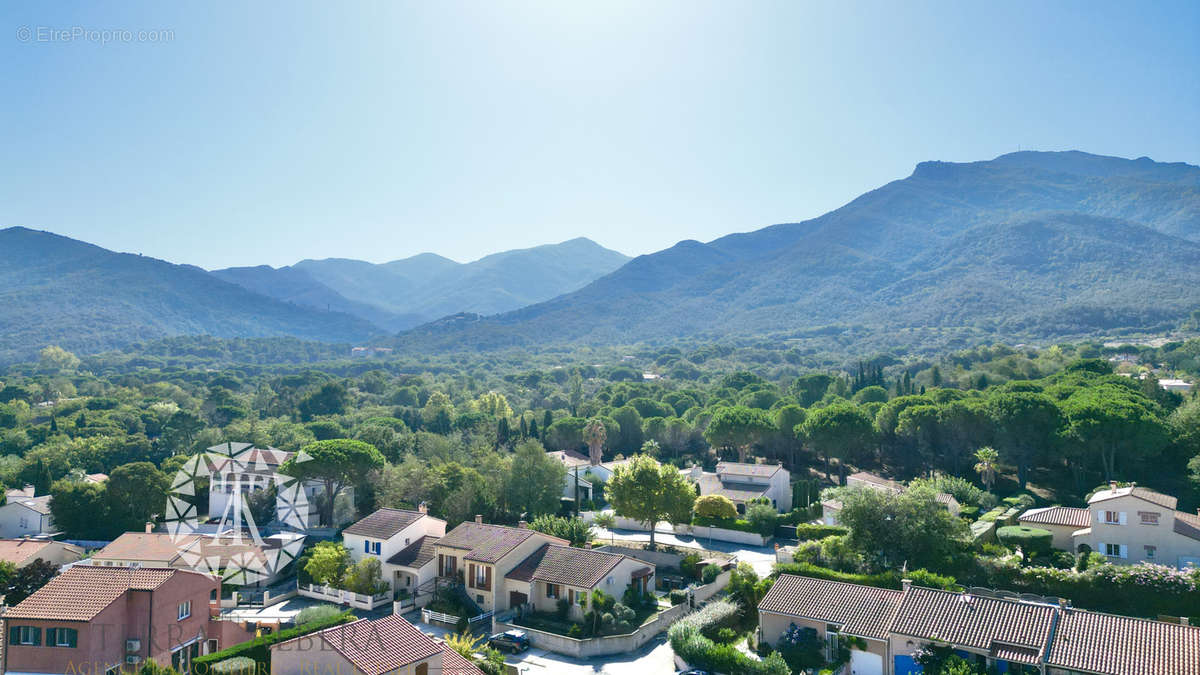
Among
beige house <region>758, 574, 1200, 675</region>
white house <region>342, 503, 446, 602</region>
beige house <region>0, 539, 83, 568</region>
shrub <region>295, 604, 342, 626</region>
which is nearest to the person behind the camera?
beige house <region>758, 574, 1200, 675</region>

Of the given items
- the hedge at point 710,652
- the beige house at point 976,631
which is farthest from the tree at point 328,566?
the beige house at point 976,631

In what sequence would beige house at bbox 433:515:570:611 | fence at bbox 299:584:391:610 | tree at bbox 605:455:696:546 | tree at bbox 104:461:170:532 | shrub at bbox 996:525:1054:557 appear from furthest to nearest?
tree at bbox 104:461:170:532
tree at bbox 605:455:696:546
fence at bbox 299:584:391:610
beige house at bbox 433:515:570:611
shrub at bbox 996:525:1054:557

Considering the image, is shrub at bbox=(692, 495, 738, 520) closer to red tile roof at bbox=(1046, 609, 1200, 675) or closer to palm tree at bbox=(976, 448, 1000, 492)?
palm tree at bbox=(976, 448, 1000, 492)

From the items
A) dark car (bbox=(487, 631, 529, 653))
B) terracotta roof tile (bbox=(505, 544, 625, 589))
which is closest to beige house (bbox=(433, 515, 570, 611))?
terracotta roof tile (bbox=(505, 544, 625, 589))

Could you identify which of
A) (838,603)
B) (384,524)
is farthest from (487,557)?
(838,603)

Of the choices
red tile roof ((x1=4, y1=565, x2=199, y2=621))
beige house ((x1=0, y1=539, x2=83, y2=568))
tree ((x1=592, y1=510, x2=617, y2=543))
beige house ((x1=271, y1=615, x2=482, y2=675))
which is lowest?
tree ((x1=592, y1=510, x2=617, y2=543))

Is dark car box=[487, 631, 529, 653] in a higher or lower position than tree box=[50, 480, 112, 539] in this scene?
lower

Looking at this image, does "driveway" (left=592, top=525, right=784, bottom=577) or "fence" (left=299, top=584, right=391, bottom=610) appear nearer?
"fence" (left=299, top=584, right=391, bottom=610)

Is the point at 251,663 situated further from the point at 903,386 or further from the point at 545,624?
the point at 903,386
